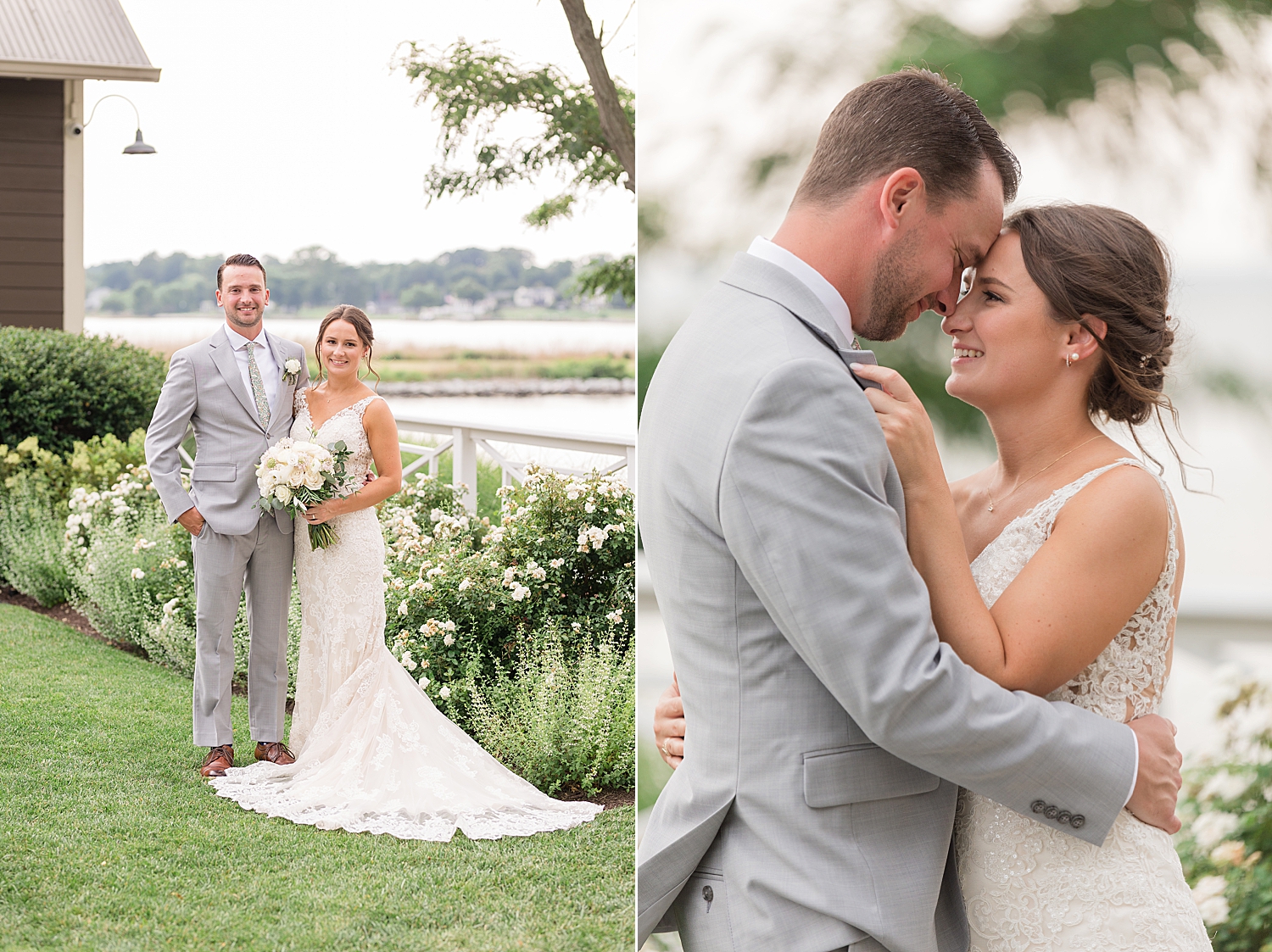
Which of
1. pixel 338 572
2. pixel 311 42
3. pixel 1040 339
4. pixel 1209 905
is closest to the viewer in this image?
pixel 1040 339

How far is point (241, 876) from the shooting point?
362 centimetres

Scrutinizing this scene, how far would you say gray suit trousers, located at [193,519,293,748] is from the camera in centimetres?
454

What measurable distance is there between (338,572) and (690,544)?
336 cm

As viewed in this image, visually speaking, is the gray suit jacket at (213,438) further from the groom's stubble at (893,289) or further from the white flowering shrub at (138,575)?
the groom's stubble at (893,289)

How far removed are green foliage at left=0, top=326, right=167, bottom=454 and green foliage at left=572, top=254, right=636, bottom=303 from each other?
11.9 ft

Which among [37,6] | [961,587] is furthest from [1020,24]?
[37,6]

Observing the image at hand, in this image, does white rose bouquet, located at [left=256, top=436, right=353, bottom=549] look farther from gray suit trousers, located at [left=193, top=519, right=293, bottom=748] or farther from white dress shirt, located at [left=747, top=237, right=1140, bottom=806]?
white dress shirt, located at [left=747, top=237, right=1140, bottom=806]

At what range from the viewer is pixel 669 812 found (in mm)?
1483

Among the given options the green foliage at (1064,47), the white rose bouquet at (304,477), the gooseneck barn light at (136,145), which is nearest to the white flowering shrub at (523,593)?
the white rose bouquet at (304,477)

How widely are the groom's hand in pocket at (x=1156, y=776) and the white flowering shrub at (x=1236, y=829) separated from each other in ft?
5.61

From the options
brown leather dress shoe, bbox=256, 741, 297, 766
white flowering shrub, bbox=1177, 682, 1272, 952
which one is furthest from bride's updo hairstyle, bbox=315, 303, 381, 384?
white flowering shrub, bbox=1177, 682, 1272, 952

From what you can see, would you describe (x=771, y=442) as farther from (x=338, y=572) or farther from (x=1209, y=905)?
(x=338, y=572)

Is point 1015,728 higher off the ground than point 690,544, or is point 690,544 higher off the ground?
point 690,544

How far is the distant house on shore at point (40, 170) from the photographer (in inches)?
292
